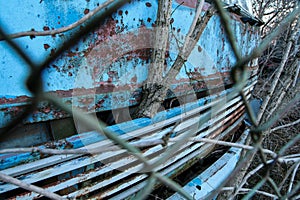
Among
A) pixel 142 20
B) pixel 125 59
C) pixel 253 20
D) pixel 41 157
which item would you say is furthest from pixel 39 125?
pixel 253 20

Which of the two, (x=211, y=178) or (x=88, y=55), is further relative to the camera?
(x=211, y=178)

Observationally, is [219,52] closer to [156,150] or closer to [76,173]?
[156,150]

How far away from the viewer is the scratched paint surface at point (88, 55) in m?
1.00

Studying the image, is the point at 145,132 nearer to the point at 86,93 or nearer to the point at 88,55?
the point at 86,93

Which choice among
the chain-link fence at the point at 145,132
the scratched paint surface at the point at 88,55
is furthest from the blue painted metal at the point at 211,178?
the scratched paint surface at the point at 88,55

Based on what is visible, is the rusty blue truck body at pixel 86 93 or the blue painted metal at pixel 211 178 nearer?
Result: the rusty blue truck body at pixel 86 93

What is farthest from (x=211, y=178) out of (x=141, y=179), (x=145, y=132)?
(x=145, y=132)

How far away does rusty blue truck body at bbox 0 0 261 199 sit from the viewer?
98 cm

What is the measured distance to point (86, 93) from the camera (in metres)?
1.26

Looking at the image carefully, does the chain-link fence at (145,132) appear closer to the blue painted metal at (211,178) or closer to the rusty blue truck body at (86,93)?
the rusty blue truck body at (86,93)

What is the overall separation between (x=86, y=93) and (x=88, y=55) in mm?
216

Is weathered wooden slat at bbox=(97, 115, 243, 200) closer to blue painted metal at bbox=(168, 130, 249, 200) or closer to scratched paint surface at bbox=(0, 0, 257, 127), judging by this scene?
blue painted metal at bbox=(168, 130, 249, 200)

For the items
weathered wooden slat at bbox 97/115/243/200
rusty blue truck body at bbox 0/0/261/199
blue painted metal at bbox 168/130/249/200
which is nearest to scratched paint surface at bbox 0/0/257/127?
rusty blue truck body at bbox 0/0/261/199

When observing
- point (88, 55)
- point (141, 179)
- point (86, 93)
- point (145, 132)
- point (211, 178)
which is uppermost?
point (88, 55)
